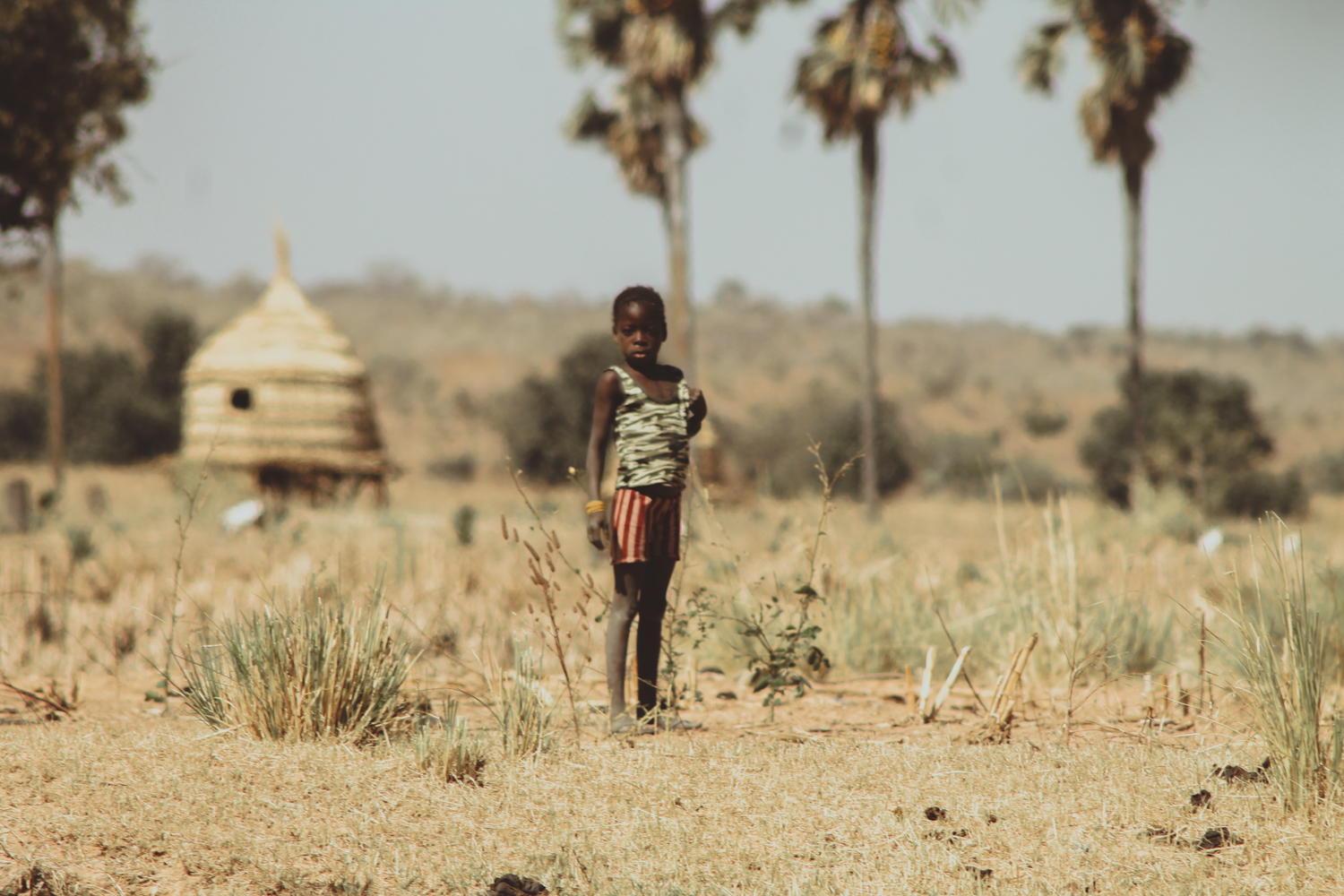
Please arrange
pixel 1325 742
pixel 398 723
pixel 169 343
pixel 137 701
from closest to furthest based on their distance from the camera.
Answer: pixel 1325 742 → pixel 398 723 → pixel 137 701 → pixel 169 343

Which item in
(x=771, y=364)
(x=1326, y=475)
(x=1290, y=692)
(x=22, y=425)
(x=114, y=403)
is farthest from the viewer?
(x=771, y=364)

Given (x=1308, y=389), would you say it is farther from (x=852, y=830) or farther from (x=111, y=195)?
(x=852, y=830)

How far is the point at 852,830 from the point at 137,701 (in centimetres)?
383

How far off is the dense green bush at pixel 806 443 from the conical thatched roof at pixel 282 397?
9.68 metres

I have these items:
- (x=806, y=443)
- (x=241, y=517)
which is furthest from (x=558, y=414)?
(x=241, y=517)

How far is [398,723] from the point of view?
4.76 meters

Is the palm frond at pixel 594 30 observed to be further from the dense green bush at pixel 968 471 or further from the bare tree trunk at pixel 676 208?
the dense green bush at pixel 968 471

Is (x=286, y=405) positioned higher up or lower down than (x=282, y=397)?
lower down

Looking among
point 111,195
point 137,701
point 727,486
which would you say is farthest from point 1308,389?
point 137,701

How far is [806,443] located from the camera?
29438 millimetres

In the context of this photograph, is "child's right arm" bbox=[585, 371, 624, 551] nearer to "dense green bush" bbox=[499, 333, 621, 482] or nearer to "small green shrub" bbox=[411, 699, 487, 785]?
"small green shrub" bbox=[411, 699, 487, 785]

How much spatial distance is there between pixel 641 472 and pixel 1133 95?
1799 centimetres

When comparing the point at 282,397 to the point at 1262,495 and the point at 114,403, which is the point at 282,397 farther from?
the point at 1262,495

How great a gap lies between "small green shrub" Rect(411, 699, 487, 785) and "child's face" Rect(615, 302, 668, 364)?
1691 mm
